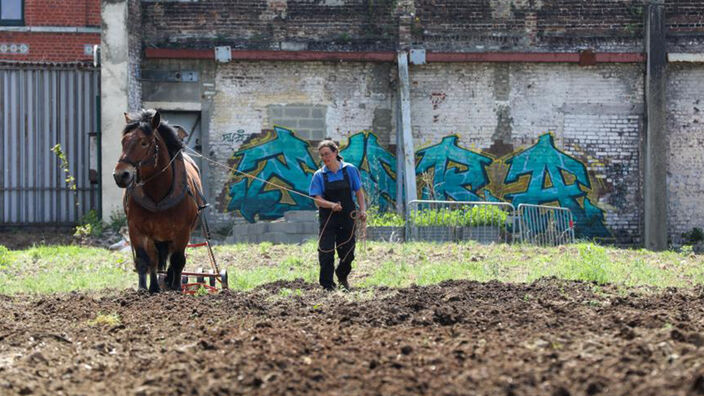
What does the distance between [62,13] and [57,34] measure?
564 mm

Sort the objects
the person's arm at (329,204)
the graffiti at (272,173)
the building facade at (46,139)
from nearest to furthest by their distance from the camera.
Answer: the person's arm at (329,204) < the building facade at (46,139) < the graffiti at (272,173)

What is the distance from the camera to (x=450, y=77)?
74.8 feet

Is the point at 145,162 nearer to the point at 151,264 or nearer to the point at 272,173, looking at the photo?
the point at 151,264

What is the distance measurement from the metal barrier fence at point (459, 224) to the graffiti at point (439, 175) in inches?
116

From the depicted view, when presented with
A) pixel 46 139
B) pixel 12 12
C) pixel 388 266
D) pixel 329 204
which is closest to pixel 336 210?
pixel 329 204

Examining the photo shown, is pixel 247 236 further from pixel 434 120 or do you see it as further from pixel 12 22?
pixel 12 22

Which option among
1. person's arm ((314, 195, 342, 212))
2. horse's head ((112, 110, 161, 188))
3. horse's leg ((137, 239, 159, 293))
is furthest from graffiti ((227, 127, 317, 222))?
horse's head ((112, 110, 161, 188))

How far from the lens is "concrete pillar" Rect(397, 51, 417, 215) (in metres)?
21.8

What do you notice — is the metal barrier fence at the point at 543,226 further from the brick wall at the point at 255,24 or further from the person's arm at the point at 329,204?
the person's arm at the point at 329,204

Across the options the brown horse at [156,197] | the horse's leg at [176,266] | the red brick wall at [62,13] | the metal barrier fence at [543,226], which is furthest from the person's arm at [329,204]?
the red brick wall at [62,13]

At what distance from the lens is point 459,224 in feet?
62.6

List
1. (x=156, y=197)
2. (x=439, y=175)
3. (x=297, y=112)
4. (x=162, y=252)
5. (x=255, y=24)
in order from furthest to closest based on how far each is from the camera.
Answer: (x=297, y=112)
(x=439, y=175)
(x=255, y=24)
(x=162, y=252)
(x=156, y=197)

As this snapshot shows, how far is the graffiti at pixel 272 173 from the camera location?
2242 centimetres

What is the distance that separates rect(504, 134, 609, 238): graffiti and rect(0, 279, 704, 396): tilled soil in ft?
40.8
